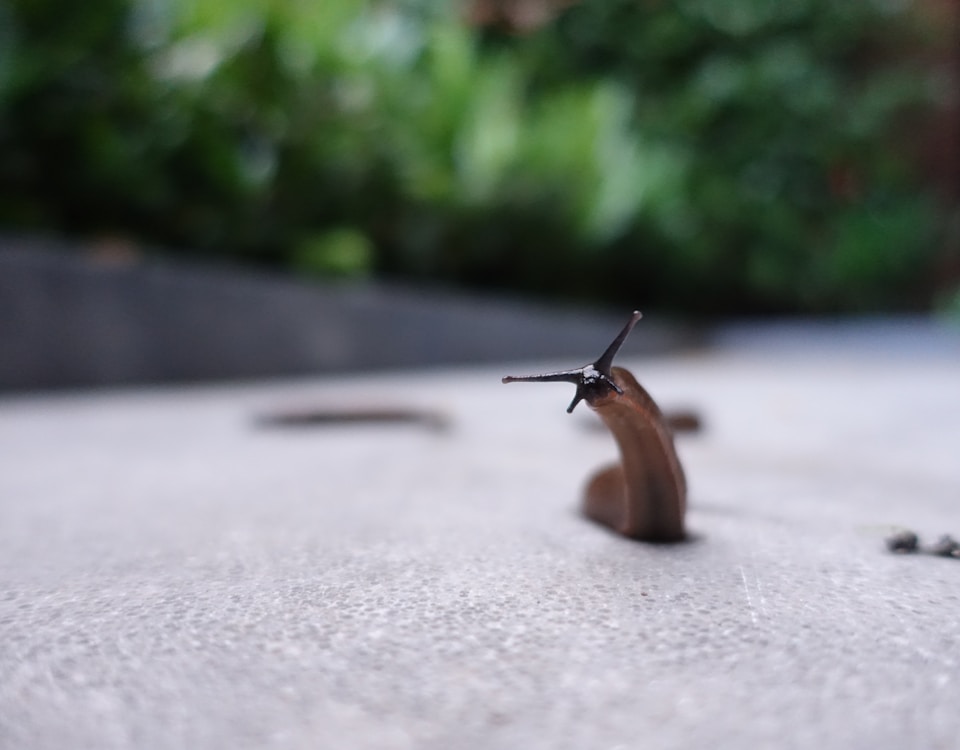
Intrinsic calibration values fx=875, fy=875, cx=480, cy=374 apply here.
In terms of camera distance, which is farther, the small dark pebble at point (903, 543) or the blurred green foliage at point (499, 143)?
the blurred green foliage at point (499, 143)

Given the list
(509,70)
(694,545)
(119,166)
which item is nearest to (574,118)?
(509,70)

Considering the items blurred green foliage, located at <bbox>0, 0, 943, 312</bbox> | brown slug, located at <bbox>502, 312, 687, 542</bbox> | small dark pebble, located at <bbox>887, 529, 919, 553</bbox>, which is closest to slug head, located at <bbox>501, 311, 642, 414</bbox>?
brown slug, located at <bbox>502, 312, 687, 542</bbox>

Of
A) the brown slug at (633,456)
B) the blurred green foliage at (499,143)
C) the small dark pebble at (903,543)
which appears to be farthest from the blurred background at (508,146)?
the small dark pebble at (903,543)

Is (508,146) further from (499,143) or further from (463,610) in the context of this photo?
(463,610)

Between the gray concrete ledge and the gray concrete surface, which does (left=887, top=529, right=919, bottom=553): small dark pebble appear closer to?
the gray concrete surface

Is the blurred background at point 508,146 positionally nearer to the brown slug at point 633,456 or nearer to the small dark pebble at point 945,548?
the brown slug at point 633,456

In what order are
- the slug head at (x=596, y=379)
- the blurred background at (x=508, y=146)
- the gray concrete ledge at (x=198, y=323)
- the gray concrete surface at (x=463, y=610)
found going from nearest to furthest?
the gray concrete surface at (x=463, y=610) < the slug head at (x=596, y=379) < the gray concrete ledge at (x=198, y=323) < the blurred background at (x=508, y=146)

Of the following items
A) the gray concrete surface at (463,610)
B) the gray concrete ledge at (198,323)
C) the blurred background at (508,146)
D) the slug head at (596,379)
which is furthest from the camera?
the blurred background at (508,146)
